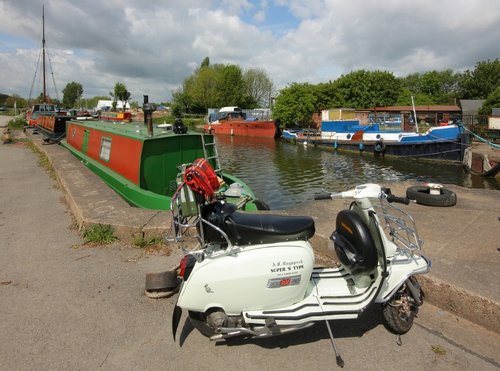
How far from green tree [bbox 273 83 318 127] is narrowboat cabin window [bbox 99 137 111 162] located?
122 ft

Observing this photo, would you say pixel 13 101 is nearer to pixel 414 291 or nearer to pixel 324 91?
Answer: pixel 324 91

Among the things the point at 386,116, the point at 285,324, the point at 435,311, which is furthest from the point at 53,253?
the point at 386,116

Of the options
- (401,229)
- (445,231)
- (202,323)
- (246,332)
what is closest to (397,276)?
(401,229)

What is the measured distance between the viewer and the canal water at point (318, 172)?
16344 mm

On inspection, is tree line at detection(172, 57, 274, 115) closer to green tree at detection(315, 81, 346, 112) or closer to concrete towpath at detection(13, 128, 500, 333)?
green tree at detection(315, 81, 346, 112)

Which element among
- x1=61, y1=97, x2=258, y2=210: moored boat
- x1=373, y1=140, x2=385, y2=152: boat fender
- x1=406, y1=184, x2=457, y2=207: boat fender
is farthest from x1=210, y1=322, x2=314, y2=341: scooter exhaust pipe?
x1=373, y1=140, x2=385, y2=152: boat fender

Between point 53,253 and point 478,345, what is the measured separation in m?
5.45

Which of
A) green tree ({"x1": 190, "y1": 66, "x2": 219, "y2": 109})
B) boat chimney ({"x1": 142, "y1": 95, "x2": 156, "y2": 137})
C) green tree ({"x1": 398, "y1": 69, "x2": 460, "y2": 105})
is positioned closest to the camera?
boat chimney ({"x1": 142, "y1": 95, "x2": 156, "y2": 137})

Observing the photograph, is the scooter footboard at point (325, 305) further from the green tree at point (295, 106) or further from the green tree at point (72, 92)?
the green tree at point (72, 92)

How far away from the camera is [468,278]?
3.77m

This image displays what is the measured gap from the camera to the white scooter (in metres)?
3.04

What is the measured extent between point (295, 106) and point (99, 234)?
Result: 41713mm

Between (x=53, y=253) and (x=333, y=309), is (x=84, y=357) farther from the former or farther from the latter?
(x=53, y=253)

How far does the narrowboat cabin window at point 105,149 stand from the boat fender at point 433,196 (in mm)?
7569
